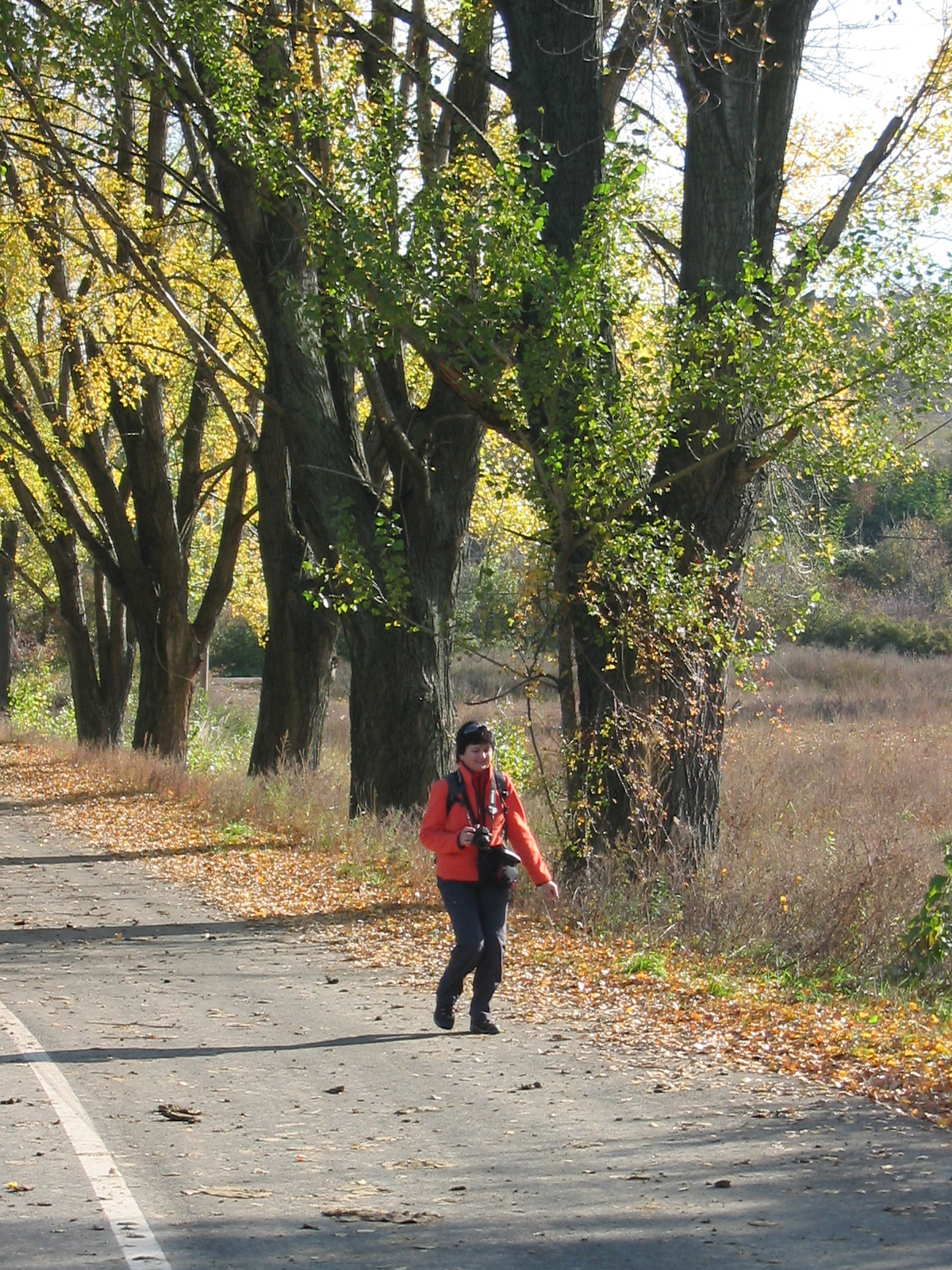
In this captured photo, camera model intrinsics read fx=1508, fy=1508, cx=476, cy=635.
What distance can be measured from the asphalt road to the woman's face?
5.10 ft

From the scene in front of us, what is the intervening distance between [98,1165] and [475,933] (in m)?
2.74

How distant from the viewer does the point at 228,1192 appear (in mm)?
5766

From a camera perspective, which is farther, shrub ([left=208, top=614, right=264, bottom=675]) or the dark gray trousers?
shrub ([left=208, top=614, right=264, bottom=675])

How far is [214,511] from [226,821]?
15.0 m

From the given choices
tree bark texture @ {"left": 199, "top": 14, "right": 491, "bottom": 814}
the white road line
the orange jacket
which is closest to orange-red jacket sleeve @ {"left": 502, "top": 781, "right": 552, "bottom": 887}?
the orange jacket

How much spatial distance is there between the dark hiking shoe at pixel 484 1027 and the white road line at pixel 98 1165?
229 cm

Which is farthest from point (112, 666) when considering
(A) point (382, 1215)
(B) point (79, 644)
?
(A) point (382, 1215)

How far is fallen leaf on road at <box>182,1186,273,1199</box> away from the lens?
572cm

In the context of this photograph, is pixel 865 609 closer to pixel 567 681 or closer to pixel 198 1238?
pixel 567 681

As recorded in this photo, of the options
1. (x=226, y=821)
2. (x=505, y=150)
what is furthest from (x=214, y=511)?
(x=505, y=150)

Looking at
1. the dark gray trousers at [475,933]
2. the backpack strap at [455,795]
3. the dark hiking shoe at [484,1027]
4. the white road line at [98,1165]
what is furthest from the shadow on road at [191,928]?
the backpack strap at [455,795]

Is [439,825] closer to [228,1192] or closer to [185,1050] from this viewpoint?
[185,1050]

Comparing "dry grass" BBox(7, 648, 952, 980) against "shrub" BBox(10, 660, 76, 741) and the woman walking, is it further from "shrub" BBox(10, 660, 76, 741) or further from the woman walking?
"shrub" BBox(10, 660, 76, 741)

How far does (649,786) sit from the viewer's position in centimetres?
1282
